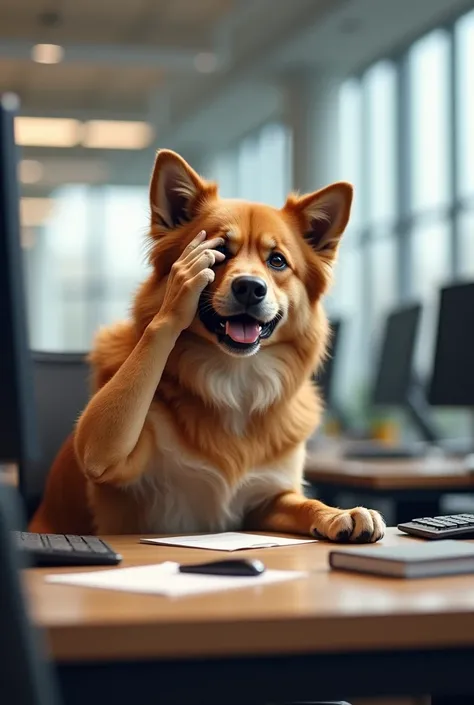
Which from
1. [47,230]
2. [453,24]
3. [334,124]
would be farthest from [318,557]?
[47,230]

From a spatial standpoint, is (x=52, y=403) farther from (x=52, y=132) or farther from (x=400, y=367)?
(x=52, y=132)

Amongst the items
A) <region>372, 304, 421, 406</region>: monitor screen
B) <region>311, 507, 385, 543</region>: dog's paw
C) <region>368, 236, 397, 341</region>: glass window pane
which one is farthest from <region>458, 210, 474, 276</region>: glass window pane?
<region>311, 507, 385, 543</region>: dog's paw

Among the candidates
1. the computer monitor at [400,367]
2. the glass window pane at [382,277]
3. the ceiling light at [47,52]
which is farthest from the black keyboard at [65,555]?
the glass window pane at [382,277]

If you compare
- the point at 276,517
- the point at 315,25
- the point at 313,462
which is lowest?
the point at 313,462

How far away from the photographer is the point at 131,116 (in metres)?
13.3

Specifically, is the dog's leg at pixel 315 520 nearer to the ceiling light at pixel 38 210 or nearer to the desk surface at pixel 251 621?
the desk surface at pixel 251 621

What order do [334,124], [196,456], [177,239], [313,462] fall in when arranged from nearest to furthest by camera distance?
1. [196,456]
2. [177,239]
3. [313,462]
4. [334,124]

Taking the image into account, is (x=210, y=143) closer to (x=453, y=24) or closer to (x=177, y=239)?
(x=453, y=24)

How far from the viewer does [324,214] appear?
2.26m

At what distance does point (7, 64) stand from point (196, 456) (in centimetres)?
1021

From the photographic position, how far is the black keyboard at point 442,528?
1.80 metres

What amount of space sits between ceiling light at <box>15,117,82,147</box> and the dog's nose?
11380 mm

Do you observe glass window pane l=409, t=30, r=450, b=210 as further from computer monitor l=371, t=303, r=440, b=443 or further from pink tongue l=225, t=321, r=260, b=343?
pink tongue l=225, t=321, r=260, b=343

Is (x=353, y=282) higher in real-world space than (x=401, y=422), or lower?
higher
